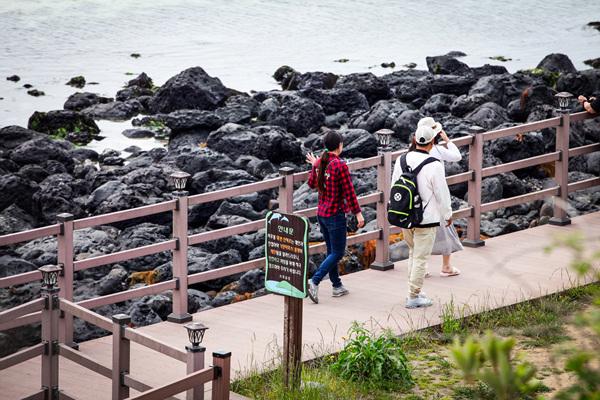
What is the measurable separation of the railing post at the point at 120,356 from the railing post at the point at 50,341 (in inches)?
26.8

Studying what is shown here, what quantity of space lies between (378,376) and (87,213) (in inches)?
488

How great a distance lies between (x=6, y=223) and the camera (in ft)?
61.8

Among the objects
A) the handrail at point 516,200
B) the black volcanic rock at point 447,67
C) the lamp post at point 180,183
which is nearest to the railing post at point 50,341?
the lamp post at point 180,183

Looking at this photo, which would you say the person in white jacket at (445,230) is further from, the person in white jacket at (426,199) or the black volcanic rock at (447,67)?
the black volcanic rock at (447,67)

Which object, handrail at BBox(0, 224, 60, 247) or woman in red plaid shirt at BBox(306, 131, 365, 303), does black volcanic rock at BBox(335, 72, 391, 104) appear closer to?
woman in red plaid shirt at BBox(306, 131, 365, 303)

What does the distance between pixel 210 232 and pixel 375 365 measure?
282cm

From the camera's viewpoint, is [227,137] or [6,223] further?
[227,137]

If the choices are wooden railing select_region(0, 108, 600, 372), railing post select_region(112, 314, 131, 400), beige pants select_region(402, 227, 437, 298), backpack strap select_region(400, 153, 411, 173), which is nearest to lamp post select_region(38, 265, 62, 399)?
wooden railing select_region(0, 108, 600, 372)

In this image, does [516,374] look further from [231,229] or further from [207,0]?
[207,0]

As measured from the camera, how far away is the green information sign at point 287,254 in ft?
29.8

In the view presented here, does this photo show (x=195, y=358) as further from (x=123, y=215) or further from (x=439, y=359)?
(x=123, y=215)

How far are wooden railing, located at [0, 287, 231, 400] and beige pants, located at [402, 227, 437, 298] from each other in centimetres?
358

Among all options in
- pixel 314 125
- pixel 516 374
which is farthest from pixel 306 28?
pixel 516 374

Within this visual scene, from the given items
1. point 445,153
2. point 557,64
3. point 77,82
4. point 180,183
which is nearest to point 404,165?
point 445,153
